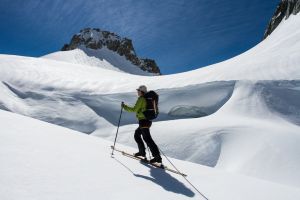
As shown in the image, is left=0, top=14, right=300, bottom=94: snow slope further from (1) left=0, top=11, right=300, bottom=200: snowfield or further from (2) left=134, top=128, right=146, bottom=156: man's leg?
(2) left=134, top=128, right=146, bottom=156: man's leg

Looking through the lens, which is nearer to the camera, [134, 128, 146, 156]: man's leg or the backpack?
the backpack

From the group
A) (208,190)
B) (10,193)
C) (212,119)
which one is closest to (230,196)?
(208,190)

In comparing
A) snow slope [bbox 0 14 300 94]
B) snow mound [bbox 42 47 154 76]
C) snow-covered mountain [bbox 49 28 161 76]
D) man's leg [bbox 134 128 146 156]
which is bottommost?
man's leg [bbox 134 128 146 156]

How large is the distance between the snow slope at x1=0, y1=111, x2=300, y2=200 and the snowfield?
0.02 meters

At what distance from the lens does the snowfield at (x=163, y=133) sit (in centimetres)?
424

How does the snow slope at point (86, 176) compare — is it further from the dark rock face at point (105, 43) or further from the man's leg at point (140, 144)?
the dark rock face at point (105, 43)

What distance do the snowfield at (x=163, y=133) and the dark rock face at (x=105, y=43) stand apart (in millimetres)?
83893

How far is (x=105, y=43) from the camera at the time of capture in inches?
4156

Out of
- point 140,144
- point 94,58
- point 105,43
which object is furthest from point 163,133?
point 105,43

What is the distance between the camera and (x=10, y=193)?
10.2 feet

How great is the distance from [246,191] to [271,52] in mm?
12384

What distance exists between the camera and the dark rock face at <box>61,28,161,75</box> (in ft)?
336

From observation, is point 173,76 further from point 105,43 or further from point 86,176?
point 105,43

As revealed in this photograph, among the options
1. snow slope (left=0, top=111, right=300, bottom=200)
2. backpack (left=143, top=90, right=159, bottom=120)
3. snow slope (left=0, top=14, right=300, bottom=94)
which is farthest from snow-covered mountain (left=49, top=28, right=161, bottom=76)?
snow slope (left=0, top=111, right=300, bottom=200)
